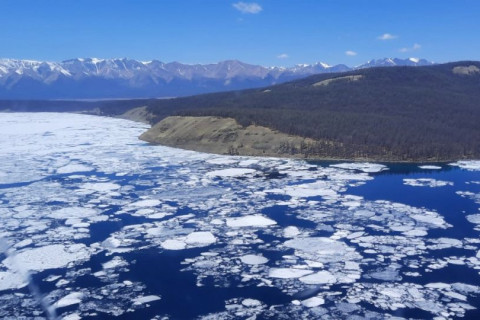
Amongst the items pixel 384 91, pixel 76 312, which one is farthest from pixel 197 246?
pixel 384 91

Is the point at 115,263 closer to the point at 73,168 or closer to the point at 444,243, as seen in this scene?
the point at 444,243

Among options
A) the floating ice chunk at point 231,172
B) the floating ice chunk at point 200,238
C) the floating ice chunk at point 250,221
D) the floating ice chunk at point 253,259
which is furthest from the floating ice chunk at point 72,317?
the floating ice chunk at point 231,172

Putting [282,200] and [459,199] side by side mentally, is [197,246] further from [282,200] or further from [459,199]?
[459,199]

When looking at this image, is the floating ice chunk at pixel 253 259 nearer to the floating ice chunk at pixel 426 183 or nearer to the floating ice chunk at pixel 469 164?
the floating ice chunk at pixel 426 183

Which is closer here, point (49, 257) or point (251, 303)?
point (251, 303)

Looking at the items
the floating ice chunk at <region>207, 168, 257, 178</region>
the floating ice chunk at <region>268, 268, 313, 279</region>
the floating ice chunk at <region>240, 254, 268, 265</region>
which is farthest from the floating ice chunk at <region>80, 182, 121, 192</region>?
the floating ice chunk at <region>268, 268, 313, 279</region>

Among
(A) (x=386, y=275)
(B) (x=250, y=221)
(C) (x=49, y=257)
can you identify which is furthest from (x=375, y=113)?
(C) (x=49, y=257)

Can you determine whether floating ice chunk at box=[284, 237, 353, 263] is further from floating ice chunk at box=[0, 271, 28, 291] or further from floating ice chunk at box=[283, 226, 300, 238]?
floating ice chunk at box=[0, 271, 28, 291]
